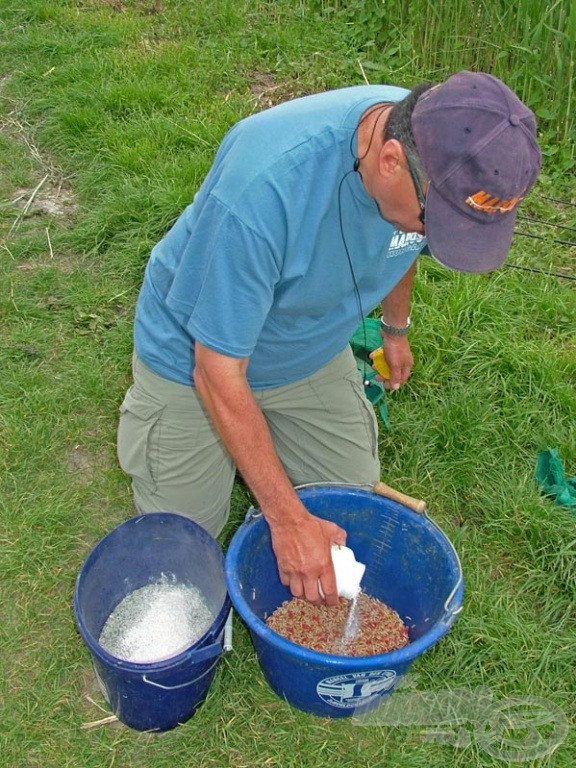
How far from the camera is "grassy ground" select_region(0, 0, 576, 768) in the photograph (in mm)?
2387

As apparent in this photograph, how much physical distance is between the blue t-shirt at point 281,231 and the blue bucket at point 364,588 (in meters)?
0.56

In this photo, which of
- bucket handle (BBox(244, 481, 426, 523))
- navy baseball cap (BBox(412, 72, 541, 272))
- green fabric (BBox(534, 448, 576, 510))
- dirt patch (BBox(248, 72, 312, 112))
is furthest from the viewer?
dirt patch (BBox(248, 72, 312, 112))

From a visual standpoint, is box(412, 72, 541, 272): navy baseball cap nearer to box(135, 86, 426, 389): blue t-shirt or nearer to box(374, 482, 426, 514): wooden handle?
box(135, 86, 426, 389): blue t-shirt

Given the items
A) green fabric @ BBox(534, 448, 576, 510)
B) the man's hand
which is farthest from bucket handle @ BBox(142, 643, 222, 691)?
green fabric @ BBox(534, 448, 576, 510)

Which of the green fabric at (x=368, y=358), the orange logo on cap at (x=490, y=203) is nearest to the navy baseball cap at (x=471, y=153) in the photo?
the orange logo on cap at (x=490, y=203)

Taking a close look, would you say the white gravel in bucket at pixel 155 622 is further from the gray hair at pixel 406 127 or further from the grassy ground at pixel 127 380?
the gray hair at pixel 406 127

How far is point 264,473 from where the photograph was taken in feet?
6.74

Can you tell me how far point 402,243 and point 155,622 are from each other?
125cm

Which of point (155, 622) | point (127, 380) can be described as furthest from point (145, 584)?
point (127, 380)

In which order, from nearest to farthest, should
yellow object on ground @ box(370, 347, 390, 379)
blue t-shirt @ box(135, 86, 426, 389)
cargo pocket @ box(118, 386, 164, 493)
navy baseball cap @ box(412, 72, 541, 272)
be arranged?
navy baseball cap @ box(412, 72, 541, 272), blue t-shirt @ box(135, 86, 426, 389), cargo pocket @ box(118, 386, 164, 493), yellow object on ground @ box(370, 347, 390, 379)

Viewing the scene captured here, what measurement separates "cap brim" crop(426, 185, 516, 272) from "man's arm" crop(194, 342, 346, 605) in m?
0.53

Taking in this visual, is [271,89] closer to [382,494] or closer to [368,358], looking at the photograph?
[368,358]

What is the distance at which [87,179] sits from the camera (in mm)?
4293

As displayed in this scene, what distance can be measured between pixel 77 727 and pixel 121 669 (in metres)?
0.44
